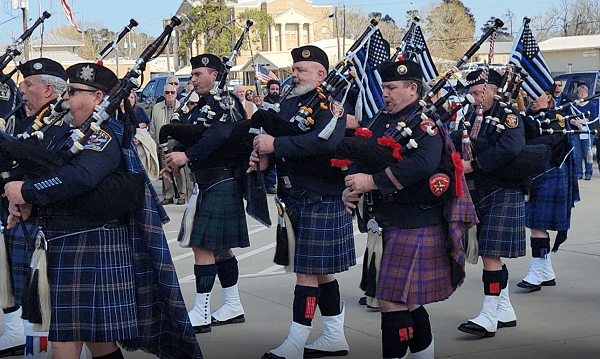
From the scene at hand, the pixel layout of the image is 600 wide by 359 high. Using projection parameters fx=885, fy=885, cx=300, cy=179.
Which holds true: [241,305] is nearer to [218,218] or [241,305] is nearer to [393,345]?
[218,218]

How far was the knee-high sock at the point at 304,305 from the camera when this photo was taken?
5.18 metres

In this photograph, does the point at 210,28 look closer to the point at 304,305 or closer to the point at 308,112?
the point at 308,112

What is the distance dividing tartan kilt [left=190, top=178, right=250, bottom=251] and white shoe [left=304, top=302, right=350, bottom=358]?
97 cm

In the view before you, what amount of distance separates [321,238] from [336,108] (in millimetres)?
769

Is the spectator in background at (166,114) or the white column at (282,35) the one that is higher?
the white column at (282,35)

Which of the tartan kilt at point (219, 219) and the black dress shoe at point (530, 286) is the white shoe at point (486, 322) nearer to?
the black dress shoe at point (530, 286)

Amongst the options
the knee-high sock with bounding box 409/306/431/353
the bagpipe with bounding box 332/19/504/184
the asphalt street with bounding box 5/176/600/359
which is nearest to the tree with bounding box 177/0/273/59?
the asphalt street with bounding box 5/176/600/359

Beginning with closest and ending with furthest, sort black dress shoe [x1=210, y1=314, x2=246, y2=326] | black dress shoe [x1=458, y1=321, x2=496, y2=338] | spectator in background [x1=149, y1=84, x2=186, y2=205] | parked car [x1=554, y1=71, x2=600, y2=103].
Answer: black dress shoe [x1=458, y1=321, x2=496, y2=338]
black dress shoe [x1=210, y1=314, x2=246, y2=326]
spectator in background [x1=149, y1=84, x2=186, y2=205]
parked car [x1=554, y1=71, x2=600, y2=103]

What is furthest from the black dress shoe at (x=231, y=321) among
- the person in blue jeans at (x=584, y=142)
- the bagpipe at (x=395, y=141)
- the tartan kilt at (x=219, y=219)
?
the person in blue jeans at (x=584, y=142)

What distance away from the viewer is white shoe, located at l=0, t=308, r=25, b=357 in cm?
555

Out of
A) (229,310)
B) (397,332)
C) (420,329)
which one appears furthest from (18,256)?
(420,329)

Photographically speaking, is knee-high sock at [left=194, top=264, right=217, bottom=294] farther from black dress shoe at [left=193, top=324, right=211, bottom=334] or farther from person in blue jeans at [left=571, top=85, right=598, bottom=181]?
person in blue jeans at [left=571, top=85, right=598, bottom=181]

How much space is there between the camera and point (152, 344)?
4301 millimetres

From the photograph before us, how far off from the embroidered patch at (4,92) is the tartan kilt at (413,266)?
2.90 metres
